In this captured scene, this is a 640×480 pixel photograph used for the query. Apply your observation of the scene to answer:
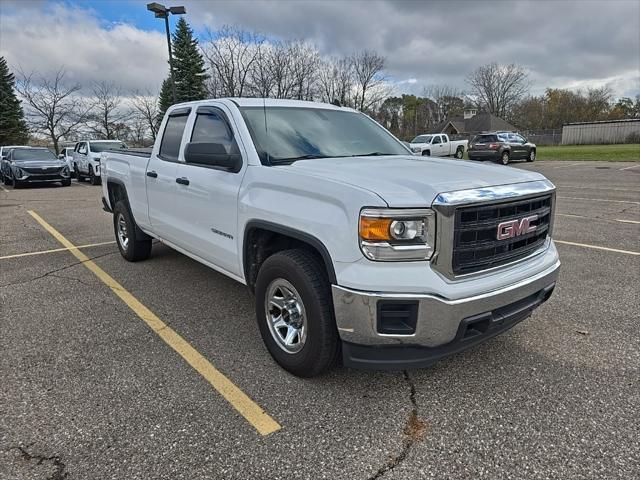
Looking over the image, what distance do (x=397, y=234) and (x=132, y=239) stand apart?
4425 millimetres

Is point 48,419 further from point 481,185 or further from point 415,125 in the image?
point 415,125

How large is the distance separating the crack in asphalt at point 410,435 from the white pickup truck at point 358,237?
369 mm

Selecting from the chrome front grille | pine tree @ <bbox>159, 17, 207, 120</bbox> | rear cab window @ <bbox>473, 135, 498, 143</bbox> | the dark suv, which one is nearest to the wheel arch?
the chrome front grille

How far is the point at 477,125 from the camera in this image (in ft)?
225

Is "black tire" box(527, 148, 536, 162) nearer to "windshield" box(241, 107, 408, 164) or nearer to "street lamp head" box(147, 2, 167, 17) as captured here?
"street lamp head" box(147, 2, 167, 17)

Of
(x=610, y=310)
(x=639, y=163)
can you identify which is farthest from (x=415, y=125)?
(x=610, y=310)

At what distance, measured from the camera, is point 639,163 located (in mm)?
22891

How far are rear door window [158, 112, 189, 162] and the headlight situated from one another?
2743 mm

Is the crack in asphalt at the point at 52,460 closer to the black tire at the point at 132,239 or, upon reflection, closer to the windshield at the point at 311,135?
the windshield at the point at 311,135

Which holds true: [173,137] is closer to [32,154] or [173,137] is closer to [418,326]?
[418,326]

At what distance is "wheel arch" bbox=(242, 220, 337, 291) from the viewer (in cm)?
302

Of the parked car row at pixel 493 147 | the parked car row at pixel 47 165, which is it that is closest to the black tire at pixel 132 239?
the parked car row at pixel 47 165

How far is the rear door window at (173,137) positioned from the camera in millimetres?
4578

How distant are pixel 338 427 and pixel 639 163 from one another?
2623 cm
